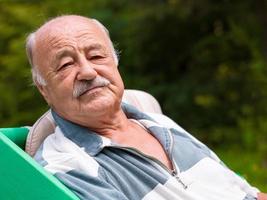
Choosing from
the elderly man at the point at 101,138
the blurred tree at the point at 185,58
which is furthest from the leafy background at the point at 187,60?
the elderly man at the point at 101,138

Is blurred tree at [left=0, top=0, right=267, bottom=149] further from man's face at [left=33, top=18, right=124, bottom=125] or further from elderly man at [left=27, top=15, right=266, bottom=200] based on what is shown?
man's face at [left=33, top=18, right=124, bottom=125]

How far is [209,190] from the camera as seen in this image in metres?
2.29

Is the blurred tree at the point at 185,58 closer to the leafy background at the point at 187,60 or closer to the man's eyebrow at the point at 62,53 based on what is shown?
the leafy background at the point at 187,60

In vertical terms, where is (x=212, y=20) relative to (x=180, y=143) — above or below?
below

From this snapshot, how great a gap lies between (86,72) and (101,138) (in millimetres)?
236

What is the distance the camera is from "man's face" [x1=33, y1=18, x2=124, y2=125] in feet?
7.36

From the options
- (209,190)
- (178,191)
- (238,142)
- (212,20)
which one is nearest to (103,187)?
(178,191)

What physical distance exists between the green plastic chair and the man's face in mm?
341

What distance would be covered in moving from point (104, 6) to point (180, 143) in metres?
5.14

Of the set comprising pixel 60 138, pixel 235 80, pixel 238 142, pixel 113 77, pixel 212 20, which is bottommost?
pixel 238 142

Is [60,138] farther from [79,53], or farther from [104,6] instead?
[104,6]

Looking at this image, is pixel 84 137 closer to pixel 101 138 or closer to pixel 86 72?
pixel 101 138

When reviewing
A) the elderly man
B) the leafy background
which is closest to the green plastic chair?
the elderly man

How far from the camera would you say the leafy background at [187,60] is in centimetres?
659
